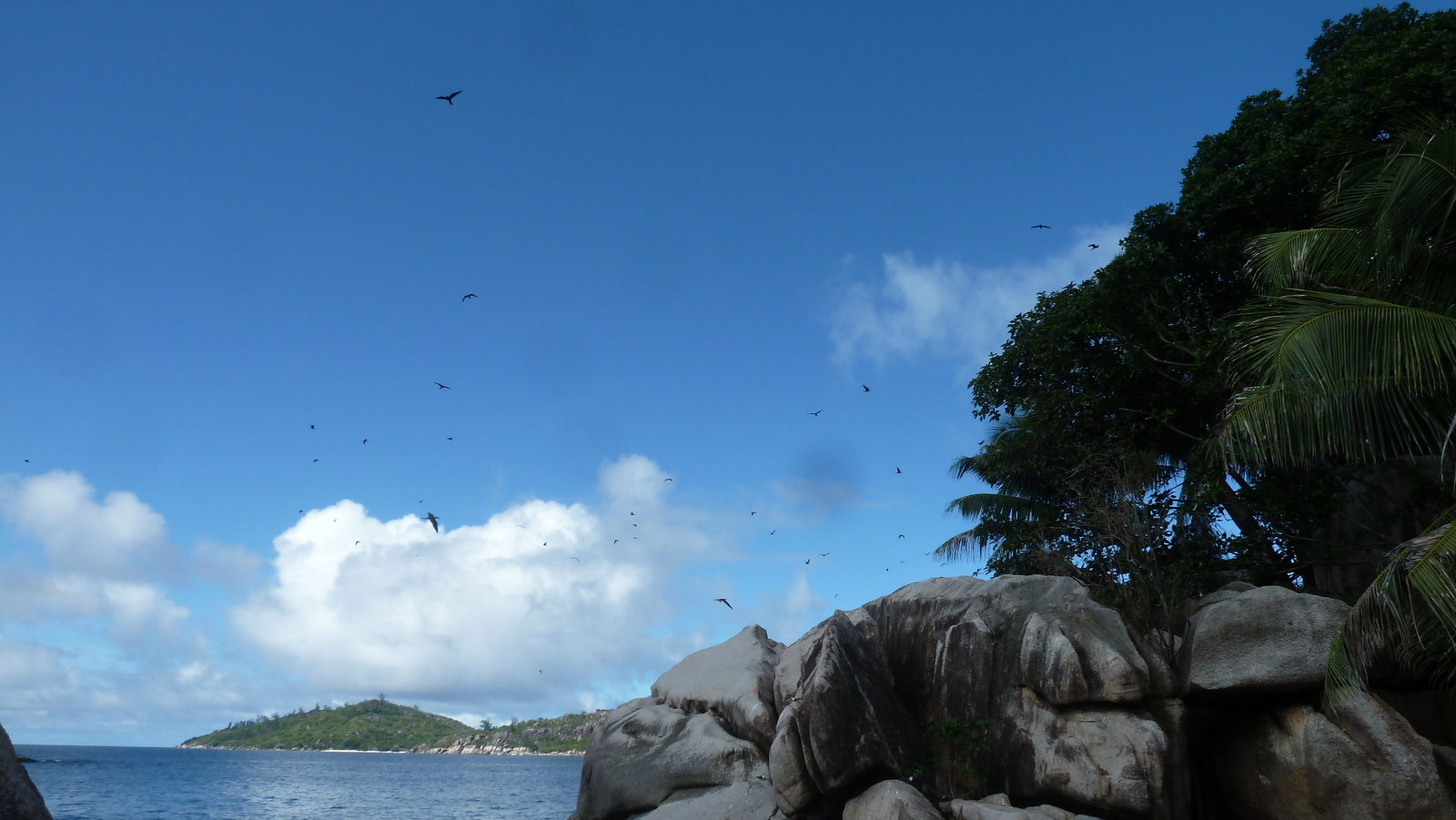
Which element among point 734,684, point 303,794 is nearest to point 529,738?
point 303,794

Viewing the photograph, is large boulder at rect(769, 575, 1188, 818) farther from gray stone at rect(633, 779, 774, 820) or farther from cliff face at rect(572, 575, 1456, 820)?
gray stone at rect(633, 779, 774, 820)

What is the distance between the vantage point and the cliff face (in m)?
14.5

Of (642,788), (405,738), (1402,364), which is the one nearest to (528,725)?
(405,738)

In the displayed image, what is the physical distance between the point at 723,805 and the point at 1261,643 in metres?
10.2

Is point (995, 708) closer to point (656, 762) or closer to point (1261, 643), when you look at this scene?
point (1261, 643)

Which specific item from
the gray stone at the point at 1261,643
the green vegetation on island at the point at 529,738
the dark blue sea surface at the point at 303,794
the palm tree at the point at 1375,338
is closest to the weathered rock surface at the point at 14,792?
the palm tree at the point at 1375,338

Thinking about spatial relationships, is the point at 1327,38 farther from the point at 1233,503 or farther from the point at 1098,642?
the point at 1098,642

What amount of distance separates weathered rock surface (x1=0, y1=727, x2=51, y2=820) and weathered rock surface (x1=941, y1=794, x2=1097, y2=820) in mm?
13604

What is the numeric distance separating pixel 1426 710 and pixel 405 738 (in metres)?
179

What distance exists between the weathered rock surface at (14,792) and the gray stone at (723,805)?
33.5ft

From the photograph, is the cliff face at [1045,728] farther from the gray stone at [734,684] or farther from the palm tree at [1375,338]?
the palm tree at [1375,338]

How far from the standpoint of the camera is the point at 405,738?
168 meters

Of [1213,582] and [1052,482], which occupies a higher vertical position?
[1052,482]

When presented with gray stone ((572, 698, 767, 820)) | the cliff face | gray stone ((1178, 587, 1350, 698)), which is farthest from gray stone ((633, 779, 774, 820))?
gray stone ((1178, 587, 1350, 698))
